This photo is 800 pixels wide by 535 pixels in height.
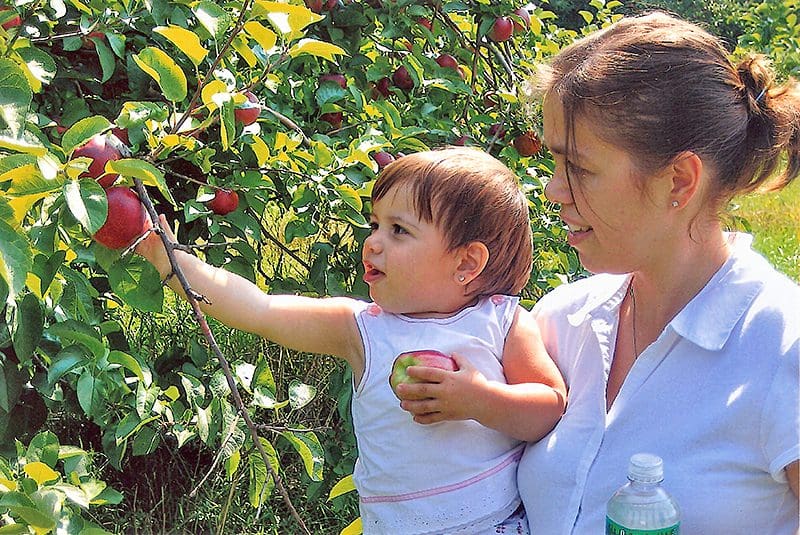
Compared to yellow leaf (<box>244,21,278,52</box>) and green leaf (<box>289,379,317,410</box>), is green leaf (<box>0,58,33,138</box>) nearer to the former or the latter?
yellow leaf (<box>244,21,278,52</box>)

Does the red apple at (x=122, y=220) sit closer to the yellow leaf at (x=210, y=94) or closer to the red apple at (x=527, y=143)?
the yellow leaf at (x=210, y=94)

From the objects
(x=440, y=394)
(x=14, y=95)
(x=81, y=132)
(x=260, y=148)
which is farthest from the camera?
(x=260, y=148)

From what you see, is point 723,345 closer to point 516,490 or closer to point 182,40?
point 516,490

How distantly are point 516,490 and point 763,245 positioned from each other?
12.6 ft

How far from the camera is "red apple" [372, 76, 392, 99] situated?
2.74m

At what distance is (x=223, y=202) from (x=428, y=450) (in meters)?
0.73

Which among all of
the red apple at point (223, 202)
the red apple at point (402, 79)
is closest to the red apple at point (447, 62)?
the red apple at point (402, 79)

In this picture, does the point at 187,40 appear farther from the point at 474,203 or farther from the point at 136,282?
the point at 474,203

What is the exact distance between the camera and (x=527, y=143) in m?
2.75

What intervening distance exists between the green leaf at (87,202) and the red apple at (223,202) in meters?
0.74

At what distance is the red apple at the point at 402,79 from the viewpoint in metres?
2.74

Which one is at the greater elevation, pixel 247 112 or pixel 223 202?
pixel 247 112

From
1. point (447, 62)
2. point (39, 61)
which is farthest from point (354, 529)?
point (447, 62)

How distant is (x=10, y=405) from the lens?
167cm
